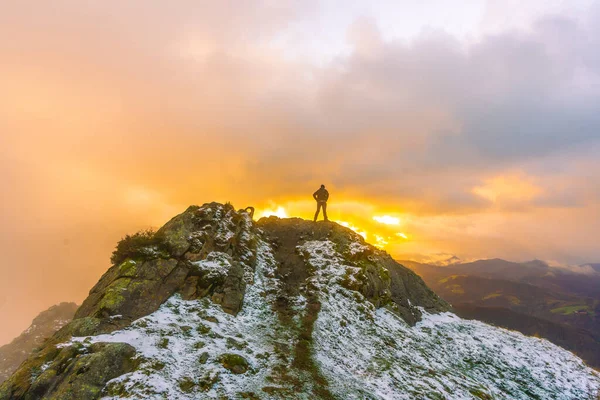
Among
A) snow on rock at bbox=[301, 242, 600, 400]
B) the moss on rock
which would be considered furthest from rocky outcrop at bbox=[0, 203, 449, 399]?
snow on rock at bbox=[301, 242, 600, 400]

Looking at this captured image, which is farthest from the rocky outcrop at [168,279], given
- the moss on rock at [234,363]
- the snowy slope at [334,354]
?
the moss on rock at [234,363]

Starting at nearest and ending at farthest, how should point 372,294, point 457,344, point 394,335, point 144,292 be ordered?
1. point 144,292
2. point 394,335
3. point 457,344
4. point 372,294

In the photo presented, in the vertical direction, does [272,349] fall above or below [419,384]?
above

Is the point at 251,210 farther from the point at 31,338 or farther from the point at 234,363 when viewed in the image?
the point at 31,338

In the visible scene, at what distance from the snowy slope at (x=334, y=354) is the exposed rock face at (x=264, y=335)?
10 centimetres

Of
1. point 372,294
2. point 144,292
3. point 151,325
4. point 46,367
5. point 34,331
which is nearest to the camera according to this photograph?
point 46,367

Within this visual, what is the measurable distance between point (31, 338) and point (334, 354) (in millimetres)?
217339

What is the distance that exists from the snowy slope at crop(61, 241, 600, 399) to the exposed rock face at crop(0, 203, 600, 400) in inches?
3.7

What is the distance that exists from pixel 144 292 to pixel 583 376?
36.3m

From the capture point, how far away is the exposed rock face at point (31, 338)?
459 feet

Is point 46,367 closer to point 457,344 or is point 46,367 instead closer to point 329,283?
point 329,283

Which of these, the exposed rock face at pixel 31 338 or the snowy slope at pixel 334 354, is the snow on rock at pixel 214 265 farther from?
the exposed rock face at pixel 31 338

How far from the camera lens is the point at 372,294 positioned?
94.2 feet

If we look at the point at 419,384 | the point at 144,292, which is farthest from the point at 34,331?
the point at 419,384
